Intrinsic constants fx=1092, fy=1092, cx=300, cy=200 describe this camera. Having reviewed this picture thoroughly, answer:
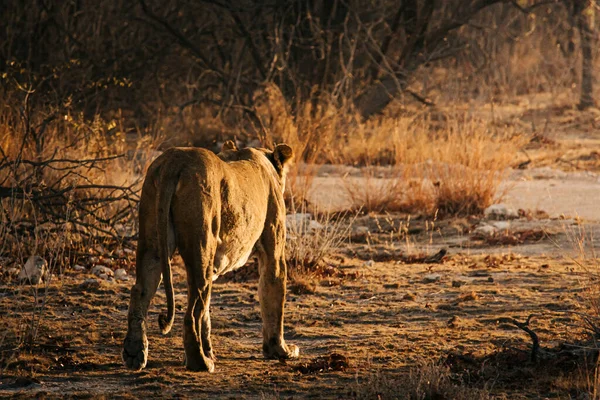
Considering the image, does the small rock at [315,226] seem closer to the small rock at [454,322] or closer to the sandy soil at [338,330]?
the sandy soil at [338,330]

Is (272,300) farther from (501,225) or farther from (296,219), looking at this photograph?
(501,225)

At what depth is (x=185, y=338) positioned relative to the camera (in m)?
5.21

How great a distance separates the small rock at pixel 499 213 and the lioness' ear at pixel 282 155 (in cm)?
527

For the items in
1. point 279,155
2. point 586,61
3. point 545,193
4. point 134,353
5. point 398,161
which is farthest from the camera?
point 586,61

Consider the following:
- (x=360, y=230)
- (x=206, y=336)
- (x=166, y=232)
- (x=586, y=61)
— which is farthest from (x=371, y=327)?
(x=586, y=61)

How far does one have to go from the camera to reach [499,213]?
441 inches

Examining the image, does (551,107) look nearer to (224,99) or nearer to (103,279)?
(224,99)

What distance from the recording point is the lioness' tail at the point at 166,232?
5.00 meters

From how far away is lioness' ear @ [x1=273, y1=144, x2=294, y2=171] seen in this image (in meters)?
6.23

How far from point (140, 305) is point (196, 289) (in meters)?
0.30

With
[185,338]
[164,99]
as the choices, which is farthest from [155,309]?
[164,99]

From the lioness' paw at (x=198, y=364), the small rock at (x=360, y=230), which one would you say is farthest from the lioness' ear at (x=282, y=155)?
the small rock at (x=360, y=230)

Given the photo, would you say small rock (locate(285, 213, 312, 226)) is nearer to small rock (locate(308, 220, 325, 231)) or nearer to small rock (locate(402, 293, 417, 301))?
small rock (locate(308, 220, 325, 231))

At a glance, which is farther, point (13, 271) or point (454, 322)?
point (13, 271)
